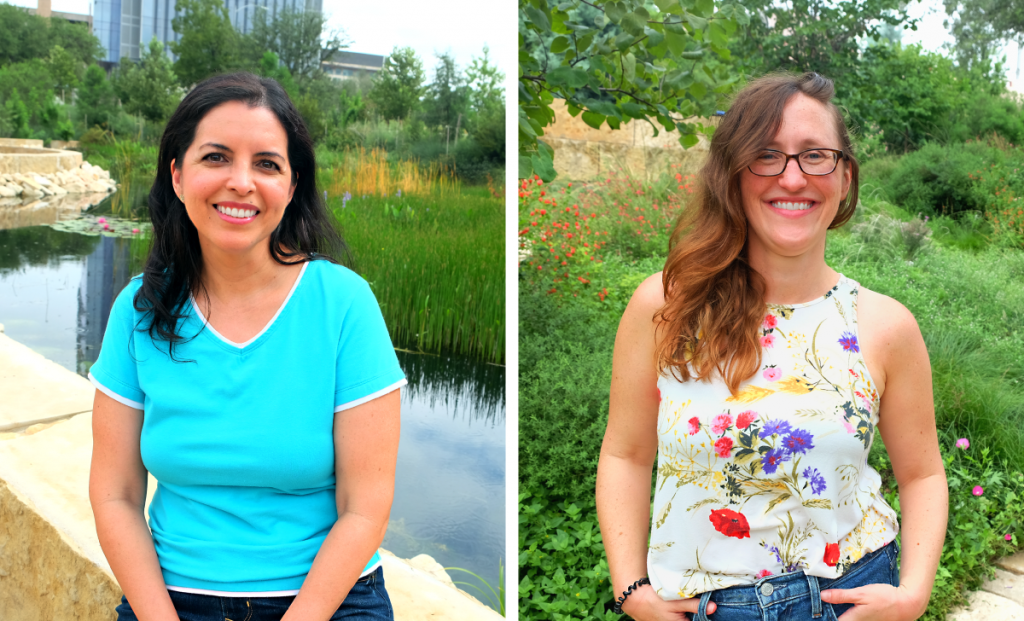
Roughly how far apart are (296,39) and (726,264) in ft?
13.7

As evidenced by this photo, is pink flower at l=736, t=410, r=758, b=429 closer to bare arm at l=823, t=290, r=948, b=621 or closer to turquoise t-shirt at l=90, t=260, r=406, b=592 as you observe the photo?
bare arm at l=823, t=290, r=948, b=621

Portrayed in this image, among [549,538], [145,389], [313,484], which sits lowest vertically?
[549,538]

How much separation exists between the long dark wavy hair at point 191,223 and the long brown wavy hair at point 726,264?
0.62 m

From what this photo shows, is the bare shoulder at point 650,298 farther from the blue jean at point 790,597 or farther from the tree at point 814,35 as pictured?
the tree at point 814,35

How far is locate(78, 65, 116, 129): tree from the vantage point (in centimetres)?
492

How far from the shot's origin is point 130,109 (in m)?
4.86

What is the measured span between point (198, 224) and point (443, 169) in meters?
3.88

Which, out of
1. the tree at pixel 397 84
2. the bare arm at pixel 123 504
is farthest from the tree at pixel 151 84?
the bare arm at pixel 123 504

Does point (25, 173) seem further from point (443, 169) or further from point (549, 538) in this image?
point (549, 538)

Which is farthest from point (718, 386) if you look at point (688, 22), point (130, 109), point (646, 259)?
point (130, 109)

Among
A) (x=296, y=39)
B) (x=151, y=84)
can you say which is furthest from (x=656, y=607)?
(x=151, y=84)

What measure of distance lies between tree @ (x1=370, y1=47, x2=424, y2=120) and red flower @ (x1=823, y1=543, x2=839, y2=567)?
421cm

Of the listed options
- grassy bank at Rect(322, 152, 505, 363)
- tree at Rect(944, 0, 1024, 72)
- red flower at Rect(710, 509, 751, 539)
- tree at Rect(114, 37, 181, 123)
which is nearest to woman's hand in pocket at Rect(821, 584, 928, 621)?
red flower at Rect(710, 509, 751, 539)

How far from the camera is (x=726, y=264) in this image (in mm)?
1176
